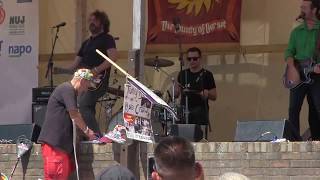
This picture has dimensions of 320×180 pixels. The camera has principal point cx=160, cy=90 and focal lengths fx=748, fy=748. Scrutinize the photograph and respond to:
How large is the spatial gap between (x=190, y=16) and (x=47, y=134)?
3.88 metres

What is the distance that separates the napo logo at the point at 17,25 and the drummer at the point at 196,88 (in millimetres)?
2537

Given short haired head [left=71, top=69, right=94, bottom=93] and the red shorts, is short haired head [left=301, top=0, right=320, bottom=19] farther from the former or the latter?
the red shorts

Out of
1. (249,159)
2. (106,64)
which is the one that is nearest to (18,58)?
(106,64)

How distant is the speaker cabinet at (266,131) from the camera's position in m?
7.30

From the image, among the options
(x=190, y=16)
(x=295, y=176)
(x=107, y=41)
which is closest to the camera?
(x=295, y=176)

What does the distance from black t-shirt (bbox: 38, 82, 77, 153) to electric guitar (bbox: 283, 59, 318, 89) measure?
2356 mm

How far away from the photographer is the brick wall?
6.97 m

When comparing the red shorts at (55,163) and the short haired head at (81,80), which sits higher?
the short haired head at (81,80)

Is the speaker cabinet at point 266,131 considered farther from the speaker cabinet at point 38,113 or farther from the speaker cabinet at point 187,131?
the speaker cabinet at point 38,113

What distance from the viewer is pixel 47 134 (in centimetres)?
707

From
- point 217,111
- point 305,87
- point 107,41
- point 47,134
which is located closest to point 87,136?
point 47,134

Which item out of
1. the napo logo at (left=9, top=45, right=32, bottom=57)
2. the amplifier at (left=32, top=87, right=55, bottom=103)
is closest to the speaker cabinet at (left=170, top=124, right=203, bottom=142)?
the amplifier at (left=32, top=87, right=55, bottom=103)

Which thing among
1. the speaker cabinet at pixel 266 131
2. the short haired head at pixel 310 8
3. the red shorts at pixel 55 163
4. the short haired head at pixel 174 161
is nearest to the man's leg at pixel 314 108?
the speaker cabinet at pixel 266 131

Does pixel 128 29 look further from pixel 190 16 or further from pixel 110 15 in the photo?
pixel 190 16
